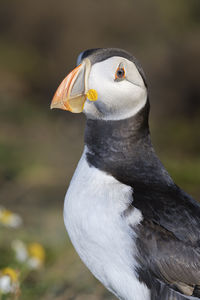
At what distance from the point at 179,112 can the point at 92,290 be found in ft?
16.9

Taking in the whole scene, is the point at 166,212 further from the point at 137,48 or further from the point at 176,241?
the point at 137,48

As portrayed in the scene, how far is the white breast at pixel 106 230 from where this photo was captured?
210cm

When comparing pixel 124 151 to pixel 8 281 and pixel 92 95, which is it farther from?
pixel 8 281

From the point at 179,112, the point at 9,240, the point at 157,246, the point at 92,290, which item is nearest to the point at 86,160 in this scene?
the point at 157,246

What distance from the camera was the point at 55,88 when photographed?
27.7 ft

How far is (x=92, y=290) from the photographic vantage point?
320 cm

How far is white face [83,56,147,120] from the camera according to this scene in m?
2.12

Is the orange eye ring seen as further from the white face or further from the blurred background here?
the blurred background

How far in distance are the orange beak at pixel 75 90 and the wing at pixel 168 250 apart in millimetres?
437

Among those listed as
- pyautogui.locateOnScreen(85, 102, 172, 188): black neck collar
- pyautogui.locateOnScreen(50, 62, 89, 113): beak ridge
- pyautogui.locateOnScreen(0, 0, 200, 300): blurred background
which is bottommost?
pyautogui.locateOnScreen(0, 0, 200, 300): blurred background

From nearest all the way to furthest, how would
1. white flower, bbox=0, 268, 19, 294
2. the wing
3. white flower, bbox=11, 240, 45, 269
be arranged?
1. the wing
2. white flower, bbox=0, 268, 19, 294
3. white flower, bbox=11, 240, 45, 269

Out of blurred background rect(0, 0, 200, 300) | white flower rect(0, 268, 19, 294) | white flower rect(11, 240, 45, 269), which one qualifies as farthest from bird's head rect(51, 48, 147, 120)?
blurred background rect(0, 0, 200, 300)

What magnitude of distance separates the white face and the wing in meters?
0.36

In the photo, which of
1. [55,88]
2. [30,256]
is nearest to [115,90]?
[30,256]
